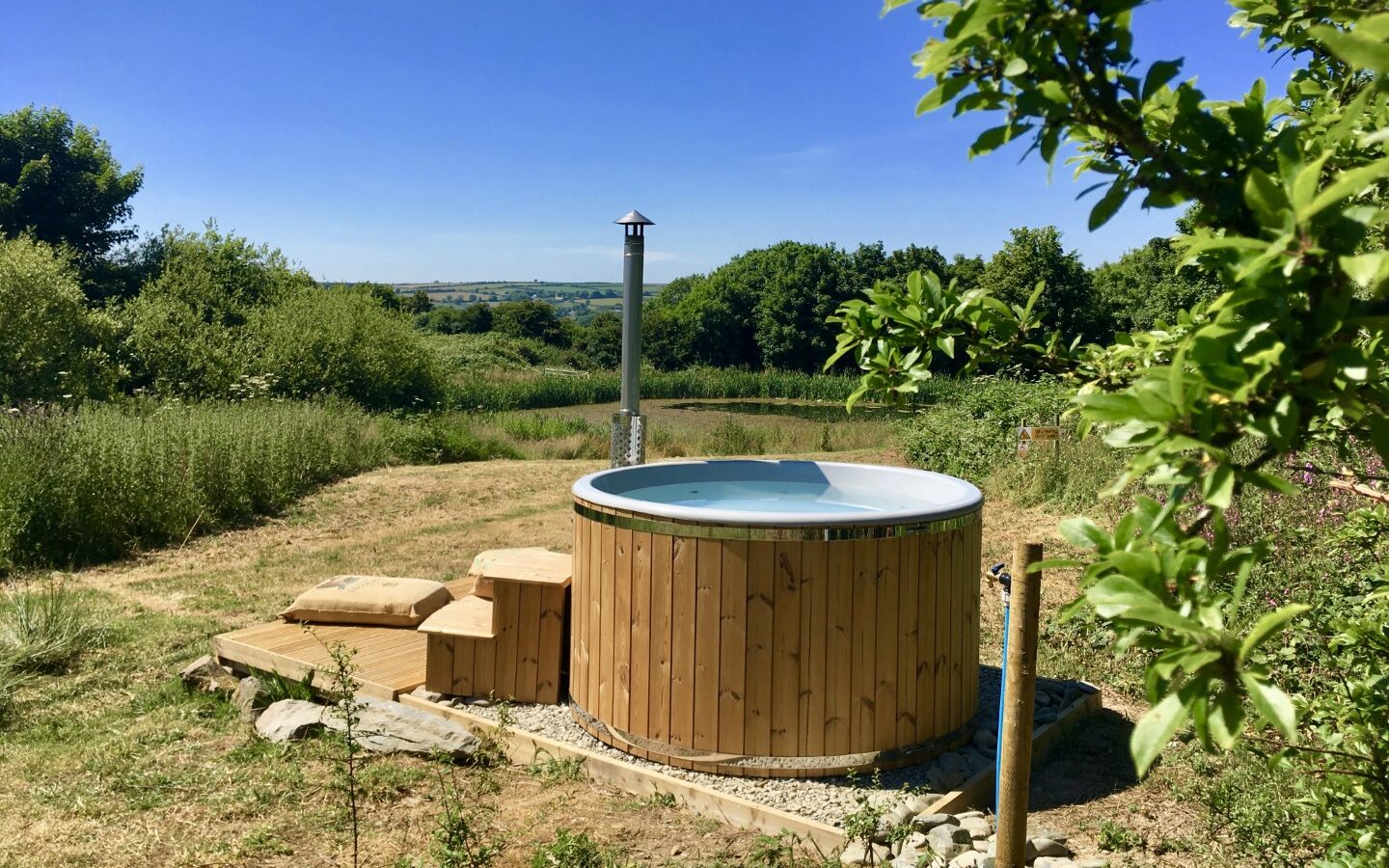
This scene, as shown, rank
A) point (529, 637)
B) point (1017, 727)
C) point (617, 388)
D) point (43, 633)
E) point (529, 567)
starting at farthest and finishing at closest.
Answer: point (617, 388) → point (43, 633) → point (529, 567) → point (529, 637) → point (1017, 727)

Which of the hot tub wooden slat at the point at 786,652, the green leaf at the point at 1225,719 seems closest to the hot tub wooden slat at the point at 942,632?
the hot tub wooden slat at the point at 786,652

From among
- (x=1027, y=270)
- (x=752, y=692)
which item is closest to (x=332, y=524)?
(x=752, y=692)

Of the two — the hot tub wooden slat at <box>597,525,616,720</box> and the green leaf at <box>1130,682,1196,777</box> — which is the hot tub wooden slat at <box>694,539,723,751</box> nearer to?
the hot tub wooden slat at <box>597,525,616,720</box>

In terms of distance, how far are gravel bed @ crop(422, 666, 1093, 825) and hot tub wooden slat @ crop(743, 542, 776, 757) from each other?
188 mm

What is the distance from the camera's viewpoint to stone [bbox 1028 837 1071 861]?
3.74 m

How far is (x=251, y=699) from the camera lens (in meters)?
5.39

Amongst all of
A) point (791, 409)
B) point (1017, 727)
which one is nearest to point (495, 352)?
point (791, 409)

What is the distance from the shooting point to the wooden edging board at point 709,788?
12.8 ft

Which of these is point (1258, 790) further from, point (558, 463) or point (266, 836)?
point (558, 463)

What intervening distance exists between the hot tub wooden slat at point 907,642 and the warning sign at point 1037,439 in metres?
6.88

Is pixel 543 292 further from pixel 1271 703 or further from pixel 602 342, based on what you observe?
pixel 1271 703

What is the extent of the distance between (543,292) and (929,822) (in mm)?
129515

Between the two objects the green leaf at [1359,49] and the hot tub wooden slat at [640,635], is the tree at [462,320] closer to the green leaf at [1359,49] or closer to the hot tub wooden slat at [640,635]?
the hot tub wooden slat at [640,635]

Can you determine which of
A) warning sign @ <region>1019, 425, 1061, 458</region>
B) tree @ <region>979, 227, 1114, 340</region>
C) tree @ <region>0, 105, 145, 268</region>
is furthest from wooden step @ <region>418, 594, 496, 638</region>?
tree @ <region>0, 105, 145, 268</region>
